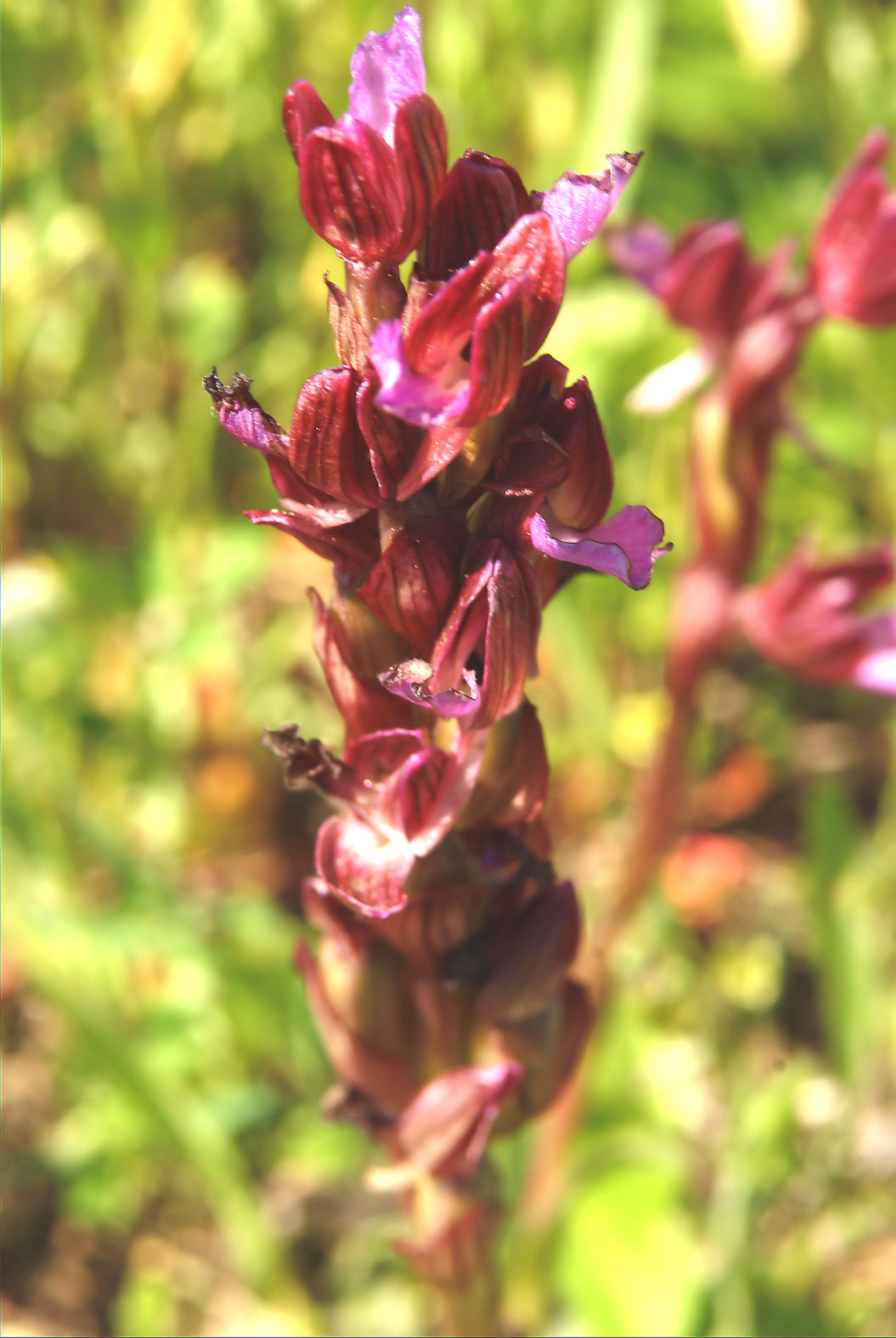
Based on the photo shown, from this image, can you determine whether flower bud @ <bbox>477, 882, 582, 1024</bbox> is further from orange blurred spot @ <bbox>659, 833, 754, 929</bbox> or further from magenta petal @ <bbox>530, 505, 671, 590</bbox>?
orange blurred spot @ <bbox>659, 833, 754, 929</bbox>

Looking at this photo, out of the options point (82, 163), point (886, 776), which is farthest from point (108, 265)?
point (886, 776)

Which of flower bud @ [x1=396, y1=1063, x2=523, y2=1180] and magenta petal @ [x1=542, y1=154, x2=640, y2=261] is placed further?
flower bud @ [x1=396, y1=1063, x2=523, y2=1180]

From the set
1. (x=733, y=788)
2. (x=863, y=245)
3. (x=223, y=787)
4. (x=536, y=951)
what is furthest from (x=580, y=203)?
(x=733, y=788)

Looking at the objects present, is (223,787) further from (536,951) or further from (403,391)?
(403,391)

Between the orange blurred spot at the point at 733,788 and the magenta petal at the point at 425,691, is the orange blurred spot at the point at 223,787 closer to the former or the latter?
the orange blurred spot at the point at 733,788

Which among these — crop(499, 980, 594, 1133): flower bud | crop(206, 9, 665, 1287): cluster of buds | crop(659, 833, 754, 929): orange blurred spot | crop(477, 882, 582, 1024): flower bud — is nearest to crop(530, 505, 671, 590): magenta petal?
crop(206, 9, 665, 1287): cluster of buds

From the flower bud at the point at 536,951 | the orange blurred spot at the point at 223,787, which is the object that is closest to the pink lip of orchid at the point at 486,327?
the flower bud at the point at 536,951

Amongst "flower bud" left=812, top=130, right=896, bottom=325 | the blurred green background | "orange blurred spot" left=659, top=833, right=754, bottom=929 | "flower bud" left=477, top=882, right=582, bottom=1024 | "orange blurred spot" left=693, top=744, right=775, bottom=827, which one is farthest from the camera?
"orange blurred spot" left=693, top=744, right=775, bottom=827
